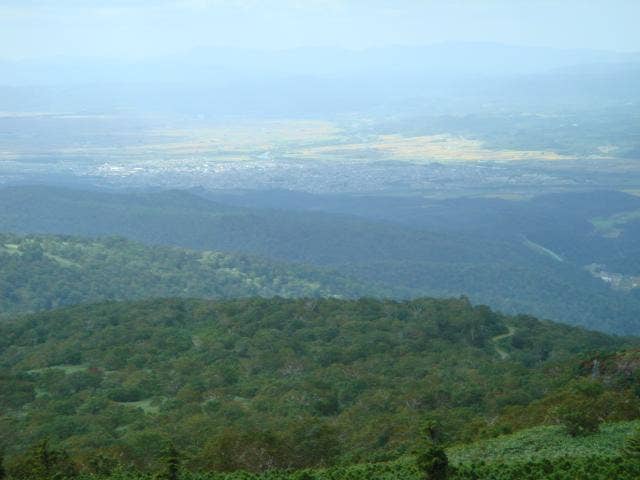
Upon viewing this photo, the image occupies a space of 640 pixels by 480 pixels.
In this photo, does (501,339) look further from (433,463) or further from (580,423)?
(433,463)

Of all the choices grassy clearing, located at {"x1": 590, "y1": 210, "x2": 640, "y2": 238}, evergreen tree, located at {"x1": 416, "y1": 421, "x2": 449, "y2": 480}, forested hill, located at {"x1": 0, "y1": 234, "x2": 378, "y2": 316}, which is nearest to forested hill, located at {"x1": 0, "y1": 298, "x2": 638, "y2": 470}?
evergreen tree, located at {"x1": 416, "y1": 421, "x2": 449, "y2": 480}

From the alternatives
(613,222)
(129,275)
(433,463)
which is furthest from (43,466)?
(613,222)

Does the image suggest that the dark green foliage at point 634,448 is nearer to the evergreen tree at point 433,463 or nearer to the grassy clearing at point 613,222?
the evergreen tree at point 433,463

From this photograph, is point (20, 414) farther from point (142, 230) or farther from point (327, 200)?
point (327, 200)

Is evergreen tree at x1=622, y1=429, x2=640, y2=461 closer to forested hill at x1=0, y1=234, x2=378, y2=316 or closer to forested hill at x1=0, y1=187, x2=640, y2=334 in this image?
forested hill at x1=0, y1=234, x2=378, y2=316

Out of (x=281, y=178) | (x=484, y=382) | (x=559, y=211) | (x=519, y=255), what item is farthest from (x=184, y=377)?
(x=281, y=178)

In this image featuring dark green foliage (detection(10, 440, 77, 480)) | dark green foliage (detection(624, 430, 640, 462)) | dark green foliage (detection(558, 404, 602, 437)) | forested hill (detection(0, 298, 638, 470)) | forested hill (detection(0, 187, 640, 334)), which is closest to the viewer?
dark green foliage (detection(624, 430, 640, 462))

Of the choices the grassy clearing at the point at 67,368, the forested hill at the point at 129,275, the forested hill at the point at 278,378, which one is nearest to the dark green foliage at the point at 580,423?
the forested hill at the point at 278,378
